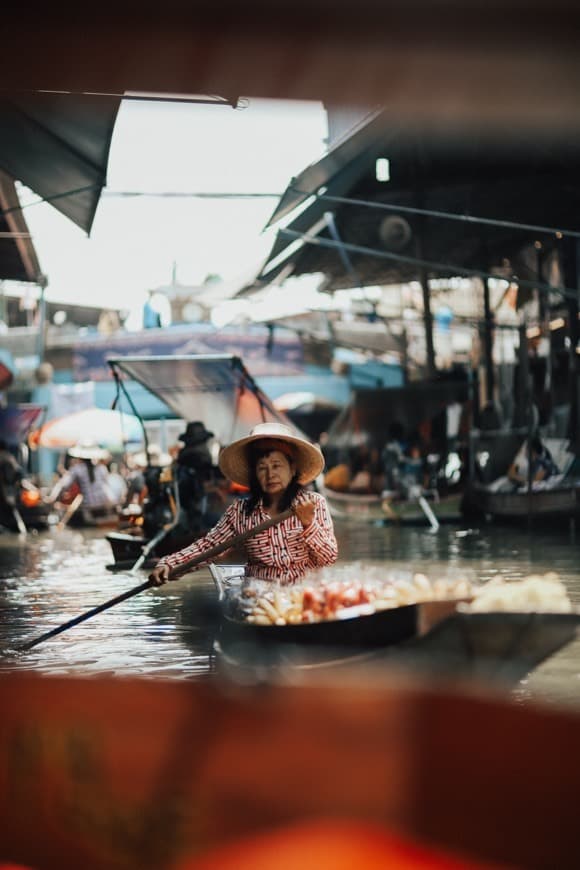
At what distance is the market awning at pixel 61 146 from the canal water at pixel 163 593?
8.74 ft

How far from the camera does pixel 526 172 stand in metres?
11.4

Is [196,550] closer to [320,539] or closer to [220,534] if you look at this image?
[220,534]

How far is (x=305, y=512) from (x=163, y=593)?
162 inches

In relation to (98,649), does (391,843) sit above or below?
above

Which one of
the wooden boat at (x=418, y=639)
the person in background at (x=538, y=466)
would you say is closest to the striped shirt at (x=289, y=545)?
the wooden boat at (x=418, y=639)

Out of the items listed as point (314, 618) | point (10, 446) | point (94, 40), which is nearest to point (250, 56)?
point (94, 40)

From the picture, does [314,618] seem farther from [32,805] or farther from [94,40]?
[94,40]

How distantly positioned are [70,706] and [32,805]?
18 centimetres

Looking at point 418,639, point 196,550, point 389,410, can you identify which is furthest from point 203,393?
point 418,639

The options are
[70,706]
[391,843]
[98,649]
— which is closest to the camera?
[391,843]

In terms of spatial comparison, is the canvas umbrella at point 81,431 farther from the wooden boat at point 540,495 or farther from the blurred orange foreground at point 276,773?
the blurred orange foreground at point 276,773

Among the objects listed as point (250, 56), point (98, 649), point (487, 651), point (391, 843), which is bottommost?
point (98, 649)

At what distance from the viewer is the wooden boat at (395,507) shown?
14880 millimetres

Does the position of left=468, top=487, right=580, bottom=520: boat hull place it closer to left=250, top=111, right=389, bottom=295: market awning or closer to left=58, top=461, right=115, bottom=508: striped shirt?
left=250, top=111, right=389, bottom=295: market awning
